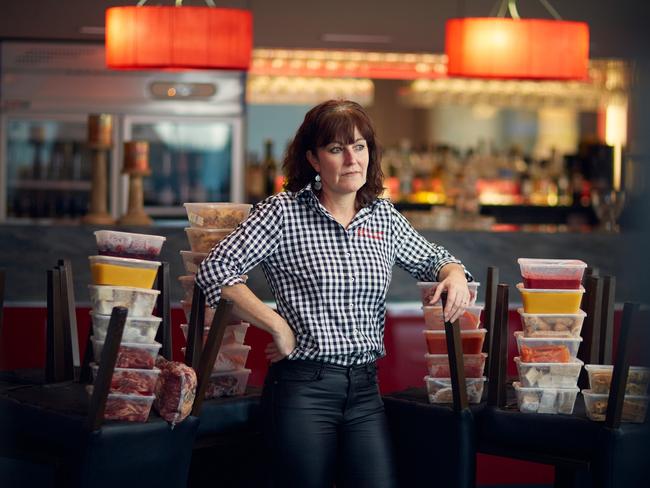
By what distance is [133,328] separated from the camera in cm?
262

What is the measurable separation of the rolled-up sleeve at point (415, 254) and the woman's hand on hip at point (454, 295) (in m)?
0.10

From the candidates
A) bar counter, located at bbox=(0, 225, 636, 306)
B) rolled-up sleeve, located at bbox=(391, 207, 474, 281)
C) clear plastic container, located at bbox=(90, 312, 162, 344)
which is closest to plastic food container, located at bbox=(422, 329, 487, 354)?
rolled-up sleeve, located at bbox=(391, 207, 474, 281)

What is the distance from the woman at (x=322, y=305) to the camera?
2654 millimetres

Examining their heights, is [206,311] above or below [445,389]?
above

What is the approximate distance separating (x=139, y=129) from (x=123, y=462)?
5182 millimetres

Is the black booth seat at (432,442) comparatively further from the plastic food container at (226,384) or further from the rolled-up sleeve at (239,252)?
the rolled-up sleeve at (239,252)

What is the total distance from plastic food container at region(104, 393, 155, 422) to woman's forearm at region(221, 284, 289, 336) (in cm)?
30

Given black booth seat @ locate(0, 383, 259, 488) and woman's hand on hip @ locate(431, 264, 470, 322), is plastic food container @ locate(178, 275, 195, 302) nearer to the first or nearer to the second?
black booth seat @ locate(0, 383, 259, 488)

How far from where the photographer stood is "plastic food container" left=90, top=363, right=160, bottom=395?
8.48ft

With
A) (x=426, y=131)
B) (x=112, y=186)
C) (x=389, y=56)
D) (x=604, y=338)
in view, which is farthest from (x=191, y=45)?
(x=426, y=131)

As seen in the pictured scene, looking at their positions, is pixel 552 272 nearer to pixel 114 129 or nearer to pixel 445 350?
pixel 445 350

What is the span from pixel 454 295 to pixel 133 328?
789 millimetres

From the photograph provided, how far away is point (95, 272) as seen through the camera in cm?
266

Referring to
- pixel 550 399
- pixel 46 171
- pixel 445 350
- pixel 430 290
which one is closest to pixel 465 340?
pixel 445 350
